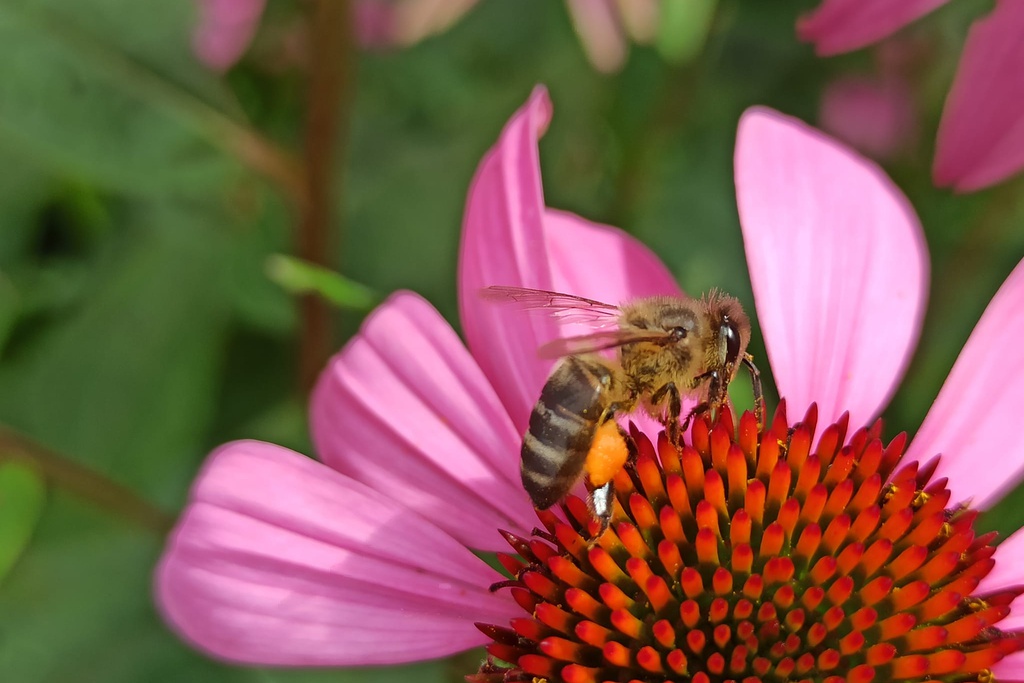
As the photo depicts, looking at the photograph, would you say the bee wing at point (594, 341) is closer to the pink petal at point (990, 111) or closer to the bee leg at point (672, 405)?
the bee leg at point (672, 405)

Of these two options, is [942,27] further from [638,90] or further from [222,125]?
[222,125]

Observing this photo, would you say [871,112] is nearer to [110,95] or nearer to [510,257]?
[510,257]

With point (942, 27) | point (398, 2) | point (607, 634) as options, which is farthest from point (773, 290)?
point (398, 2)

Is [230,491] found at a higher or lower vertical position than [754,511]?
lower

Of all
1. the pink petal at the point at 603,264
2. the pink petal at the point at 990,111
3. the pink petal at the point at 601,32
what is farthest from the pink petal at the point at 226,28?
the pink petal at the point at 990,111

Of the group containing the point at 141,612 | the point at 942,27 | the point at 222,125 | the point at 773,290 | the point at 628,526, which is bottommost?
the point at 141,612

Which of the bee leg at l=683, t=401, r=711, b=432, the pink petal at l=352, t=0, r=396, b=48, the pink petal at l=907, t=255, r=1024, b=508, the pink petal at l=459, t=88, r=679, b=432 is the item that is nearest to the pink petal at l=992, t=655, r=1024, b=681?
the pink petal at l=907, t=255, r=1024, b=508

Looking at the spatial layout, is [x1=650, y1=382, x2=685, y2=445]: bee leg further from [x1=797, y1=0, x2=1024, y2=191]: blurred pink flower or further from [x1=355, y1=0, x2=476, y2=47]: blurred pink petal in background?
[x1=355, y1=0, x2=476, y2=47]: blurred pink petal in background
